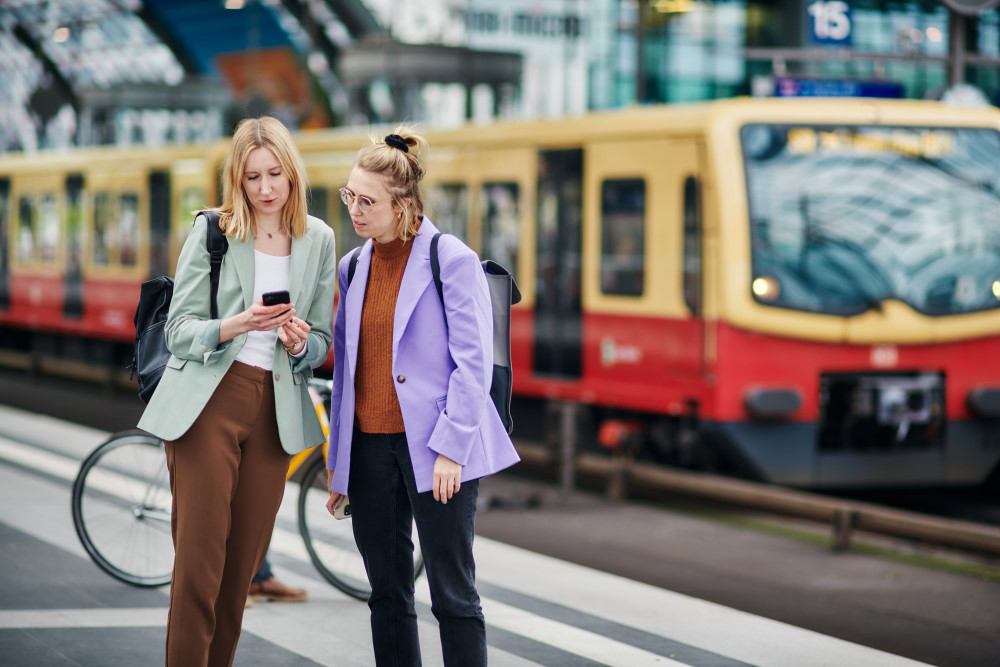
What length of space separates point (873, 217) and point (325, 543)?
208 inches

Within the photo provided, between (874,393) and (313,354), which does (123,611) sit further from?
(874,393)

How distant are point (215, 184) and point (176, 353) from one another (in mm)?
13531

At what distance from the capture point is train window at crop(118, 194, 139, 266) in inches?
770

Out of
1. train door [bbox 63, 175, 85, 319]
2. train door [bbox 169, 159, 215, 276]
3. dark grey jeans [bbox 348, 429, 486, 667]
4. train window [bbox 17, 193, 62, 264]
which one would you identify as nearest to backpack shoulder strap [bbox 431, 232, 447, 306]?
dark grey jeans [bbox 348, 429, 486, 667]

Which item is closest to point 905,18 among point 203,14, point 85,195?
point 203,14

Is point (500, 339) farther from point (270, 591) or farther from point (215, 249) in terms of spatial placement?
point (270, 591)

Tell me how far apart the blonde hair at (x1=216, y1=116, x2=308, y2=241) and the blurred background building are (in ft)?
65.3

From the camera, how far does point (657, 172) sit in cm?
1047

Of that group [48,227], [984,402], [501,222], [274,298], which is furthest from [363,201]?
[48,227]

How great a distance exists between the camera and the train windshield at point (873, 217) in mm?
9914

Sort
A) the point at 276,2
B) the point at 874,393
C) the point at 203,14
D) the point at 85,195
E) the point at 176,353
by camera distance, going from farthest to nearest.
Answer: the point at 203,14, the point at 276,2, the point at 85,195, the point at 874,393, the point at 176,353

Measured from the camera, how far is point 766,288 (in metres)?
9.83

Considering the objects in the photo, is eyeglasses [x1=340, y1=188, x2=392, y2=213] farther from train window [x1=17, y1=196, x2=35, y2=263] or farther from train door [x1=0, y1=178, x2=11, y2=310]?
train door [x1=0, y1=178, x2=11, y2=310]

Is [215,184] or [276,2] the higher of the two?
[276,2]
